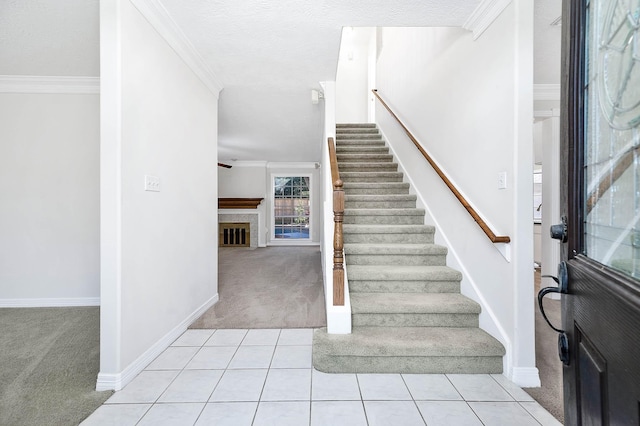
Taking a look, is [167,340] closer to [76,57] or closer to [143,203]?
[143,203]


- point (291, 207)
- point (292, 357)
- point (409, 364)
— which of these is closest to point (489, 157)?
point (409, 364)

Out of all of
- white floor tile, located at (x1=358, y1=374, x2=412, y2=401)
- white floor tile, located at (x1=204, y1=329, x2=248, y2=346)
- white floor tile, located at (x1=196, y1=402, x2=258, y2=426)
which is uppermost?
white floor tile, located at (x1=204, y1=329, x2=248, y2=346)

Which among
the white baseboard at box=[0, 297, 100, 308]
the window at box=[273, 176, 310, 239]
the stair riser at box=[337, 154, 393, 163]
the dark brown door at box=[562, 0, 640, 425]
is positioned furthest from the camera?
the window at box=[273, 176, 310, 239]

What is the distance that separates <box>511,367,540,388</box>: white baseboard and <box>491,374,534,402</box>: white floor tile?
0.04m

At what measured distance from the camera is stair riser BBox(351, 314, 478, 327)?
2.19m

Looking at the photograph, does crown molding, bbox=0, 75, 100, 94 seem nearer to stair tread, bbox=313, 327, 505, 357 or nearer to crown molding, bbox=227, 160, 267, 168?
stair tread, bbox=313, 327, 505, 357

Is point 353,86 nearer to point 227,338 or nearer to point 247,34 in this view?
point 247,34

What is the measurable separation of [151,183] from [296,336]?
61.5 inches

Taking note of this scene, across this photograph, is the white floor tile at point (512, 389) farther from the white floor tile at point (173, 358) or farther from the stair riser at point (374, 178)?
the stair riser at point (374, 178)

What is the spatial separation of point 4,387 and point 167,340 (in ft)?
2.81

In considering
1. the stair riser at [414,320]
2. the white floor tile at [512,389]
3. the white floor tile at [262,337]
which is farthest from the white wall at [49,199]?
the white floor tile at [512,389]

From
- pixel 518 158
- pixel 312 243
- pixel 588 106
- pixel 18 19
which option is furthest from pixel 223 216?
pixel 588 106

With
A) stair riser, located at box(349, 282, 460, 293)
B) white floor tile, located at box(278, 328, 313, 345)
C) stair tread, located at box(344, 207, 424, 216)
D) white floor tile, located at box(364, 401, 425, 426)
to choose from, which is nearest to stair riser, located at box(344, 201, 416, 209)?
stair tread, located at box(344, 207, 424, 216)

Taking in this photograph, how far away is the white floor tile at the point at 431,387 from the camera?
5.51ft
